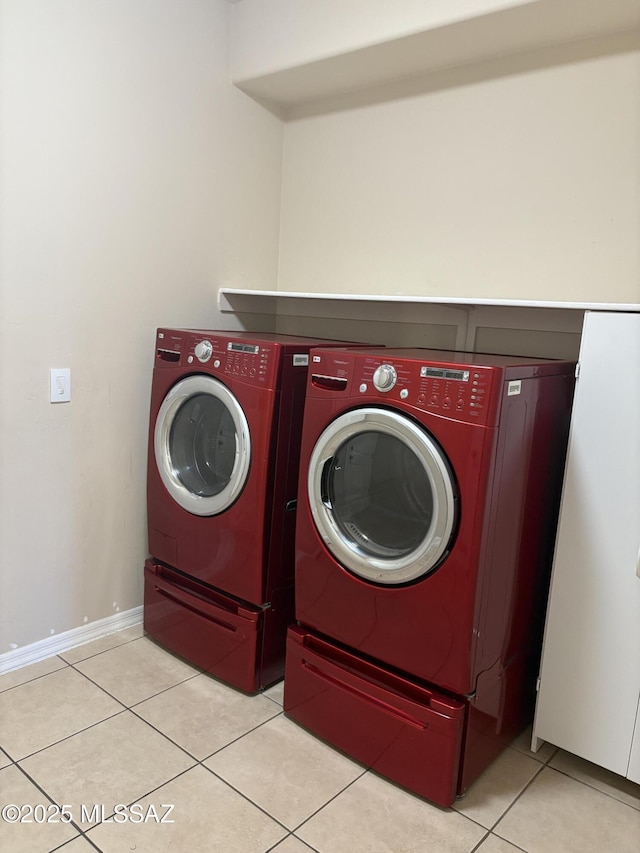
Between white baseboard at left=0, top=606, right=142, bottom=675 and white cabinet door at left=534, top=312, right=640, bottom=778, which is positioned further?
white baseboard at left=0, top=606, right=142, bottom=675

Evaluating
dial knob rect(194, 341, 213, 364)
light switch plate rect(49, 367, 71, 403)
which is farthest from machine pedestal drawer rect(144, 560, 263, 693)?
dial knob rect(194, 341, 213, 364)

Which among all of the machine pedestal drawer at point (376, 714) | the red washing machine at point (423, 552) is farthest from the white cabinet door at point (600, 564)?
the machine pedestal drawer at point (376, 714)

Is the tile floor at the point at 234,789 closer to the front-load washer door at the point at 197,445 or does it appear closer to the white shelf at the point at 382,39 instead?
the front-load washer door at the point at 197,445

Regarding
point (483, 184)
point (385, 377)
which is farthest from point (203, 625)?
point (483, 184)

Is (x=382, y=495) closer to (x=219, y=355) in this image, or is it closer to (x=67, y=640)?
(x=219, y=355)

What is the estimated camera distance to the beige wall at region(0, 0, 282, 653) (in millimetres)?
2100

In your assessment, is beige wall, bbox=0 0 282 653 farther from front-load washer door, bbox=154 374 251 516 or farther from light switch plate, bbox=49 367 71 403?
front-load washer door, bbox=154 374 251 516

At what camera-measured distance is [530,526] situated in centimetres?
184

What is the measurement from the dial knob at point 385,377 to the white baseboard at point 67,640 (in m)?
1.59

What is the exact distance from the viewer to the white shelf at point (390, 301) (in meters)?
1.88

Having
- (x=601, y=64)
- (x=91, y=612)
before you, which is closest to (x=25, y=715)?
(x=91, y=612)

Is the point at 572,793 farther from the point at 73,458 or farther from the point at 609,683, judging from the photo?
the point at 73,458

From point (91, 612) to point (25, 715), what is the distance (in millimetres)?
513

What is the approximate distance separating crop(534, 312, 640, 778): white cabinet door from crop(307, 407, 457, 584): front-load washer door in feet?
1.46
